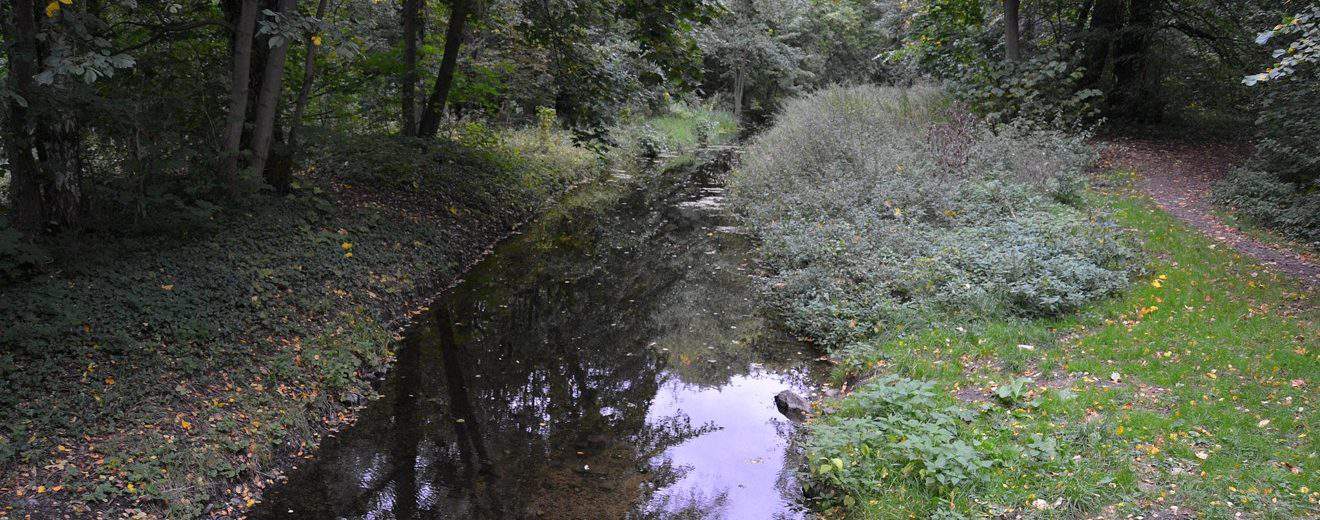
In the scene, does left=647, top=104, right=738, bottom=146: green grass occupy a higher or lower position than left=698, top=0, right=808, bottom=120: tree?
lower

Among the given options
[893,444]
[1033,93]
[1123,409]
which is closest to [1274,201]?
[1033,93]

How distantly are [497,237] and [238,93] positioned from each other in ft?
19.3

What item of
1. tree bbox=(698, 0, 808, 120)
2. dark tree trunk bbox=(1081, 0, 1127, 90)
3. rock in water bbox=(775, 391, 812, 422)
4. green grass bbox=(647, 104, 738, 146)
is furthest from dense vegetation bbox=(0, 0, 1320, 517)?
tree bbox=(698, 0, 808, 120)

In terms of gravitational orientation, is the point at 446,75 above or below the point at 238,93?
above

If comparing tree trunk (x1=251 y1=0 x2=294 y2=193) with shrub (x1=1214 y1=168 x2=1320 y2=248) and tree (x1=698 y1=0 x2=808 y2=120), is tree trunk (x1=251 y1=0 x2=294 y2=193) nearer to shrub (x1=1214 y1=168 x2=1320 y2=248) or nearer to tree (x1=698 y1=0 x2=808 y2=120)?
shrub (x1=1214 y1=168 x2=1320 y2=248)

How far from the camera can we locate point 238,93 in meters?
8.13

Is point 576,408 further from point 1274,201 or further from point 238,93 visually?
point 1274,201

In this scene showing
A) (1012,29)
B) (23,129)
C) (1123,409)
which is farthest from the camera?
(1012,29)

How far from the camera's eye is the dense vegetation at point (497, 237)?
5.15m

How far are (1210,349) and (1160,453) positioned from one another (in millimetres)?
2212

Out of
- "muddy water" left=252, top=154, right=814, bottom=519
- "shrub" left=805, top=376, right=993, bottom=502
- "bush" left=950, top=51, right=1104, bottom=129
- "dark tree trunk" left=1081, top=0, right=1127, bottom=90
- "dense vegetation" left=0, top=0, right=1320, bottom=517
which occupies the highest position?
"dark tree trunk" left=1081, top=0, right=1127, bottom=90

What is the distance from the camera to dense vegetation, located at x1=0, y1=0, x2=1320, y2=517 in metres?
5.15

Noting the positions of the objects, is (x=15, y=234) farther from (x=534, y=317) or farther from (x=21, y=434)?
(x=534, y=317)

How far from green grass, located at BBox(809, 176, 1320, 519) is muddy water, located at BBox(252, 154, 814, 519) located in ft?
2.93
